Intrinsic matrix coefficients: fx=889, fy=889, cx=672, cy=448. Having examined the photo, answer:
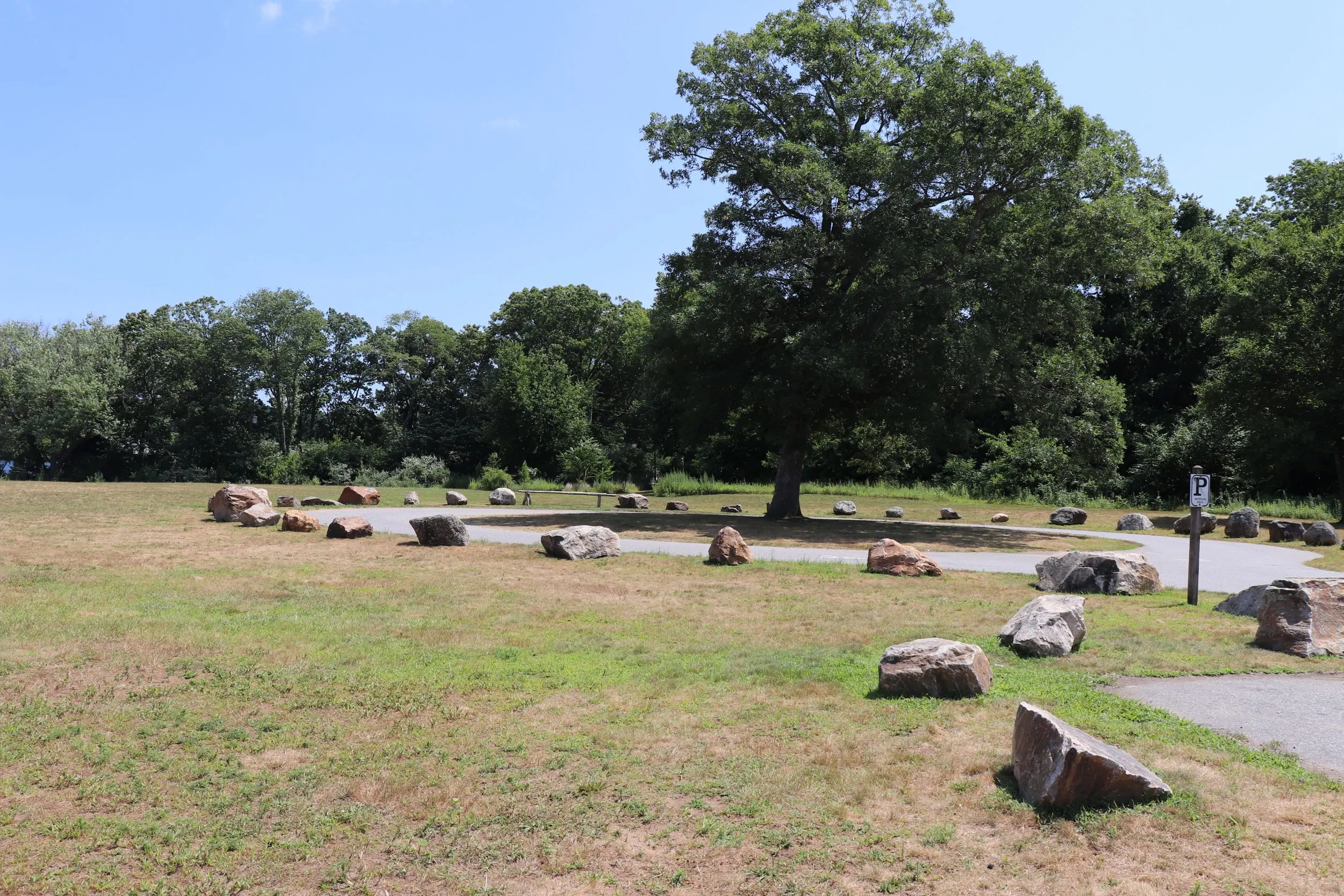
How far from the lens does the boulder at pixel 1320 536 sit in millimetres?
19297

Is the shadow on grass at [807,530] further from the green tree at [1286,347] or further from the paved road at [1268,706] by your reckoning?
the green tree at [1286,347]

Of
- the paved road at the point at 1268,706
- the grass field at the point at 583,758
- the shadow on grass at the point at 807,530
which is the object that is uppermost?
the shadow on grass at the point at 807,530

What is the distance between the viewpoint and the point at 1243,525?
2183 cm

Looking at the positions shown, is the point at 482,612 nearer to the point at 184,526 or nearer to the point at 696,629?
the point at 696,629

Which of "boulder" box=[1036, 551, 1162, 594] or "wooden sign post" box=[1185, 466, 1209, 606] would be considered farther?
"boulder" box=[1036, 551, 1162, 594]

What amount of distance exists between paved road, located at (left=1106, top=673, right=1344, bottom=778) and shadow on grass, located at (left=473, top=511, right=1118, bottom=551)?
10831 mm

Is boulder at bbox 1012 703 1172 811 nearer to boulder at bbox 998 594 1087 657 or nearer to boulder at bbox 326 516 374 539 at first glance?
boulder at bbox 998 594 1087 657

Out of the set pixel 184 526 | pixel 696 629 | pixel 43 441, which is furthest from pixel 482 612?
pixel 43 441

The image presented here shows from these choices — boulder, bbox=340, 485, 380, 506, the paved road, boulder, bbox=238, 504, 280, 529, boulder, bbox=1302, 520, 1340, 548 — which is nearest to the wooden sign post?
the paved road

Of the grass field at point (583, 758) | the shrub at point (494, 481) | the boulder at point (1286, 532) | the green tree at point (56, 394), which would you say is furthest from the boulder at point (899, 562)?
the green tree at point (56, 394)

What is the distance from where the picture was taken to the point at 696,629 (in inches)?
358

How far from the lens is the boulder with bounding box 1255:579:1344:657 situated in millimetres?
7965

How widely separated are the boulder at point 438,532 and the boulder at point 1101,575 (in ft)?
30.8

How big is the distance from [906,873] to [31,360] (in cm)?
5483
